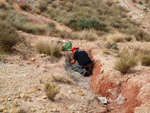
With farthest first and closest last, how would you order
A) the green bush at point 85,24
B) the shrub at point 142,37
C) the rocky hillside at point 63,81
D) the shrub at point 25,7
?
the shrub at point 25,7 < the green bush at point 85,24 < the shrub at point 142,37 < the rocky hillside at point 63,81

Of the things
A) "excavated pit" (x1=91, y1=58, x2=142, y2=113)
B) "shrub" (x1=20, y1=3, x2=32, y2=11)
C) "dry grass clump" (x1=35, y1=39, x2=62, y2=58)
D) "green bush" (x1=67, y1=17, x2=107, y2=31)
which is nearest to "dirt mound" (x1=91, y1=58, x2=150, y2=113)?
"excavated pit" (x1=91, y1=58, x2=142, y2=113)

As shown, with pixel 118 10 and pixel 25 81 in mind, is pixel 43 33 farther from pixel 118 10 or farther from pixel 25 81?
pixel 118 10

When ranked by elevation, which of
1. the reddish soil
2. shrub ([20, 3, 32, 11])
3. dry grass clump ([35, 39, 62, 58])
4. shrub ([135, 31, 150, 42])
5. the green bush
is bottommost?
the green bush

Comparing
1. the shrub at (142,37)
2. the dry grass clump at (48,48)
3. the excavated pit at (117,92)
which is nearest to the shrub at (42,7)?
the shrub at (142,37)

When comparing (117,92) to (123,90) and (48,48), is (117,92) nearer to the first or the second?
(123,90)

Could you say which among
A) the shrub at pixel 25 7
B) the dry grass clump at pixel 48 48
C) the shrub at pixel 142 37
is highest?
the dry grass clump at pixel 48 48

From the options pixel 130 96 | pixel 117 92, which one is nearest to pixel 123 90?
pixel 117 92

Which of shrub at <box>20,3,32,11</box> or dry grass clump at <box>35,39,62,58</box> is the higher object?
dry grass clump at <box>35,39,62,58</box>

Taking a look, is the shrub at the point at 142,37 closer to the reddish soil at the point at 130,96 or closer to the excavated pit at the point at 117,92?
the excavated pit at the point at 117,92

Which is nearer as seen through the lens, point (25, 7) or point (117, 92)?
point (117, 92)

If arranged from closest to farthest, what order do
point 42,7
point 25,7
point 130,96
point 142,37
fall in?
point 130,96, point 142,37, point 25,7, point 42,7

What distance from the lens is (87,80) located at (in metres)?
6.77

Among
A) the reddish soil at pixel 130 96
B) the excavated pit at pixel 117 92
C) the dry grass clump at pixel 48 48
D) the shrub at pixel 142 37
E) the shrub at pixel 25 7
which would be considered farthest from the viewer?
the shrub at pixel 25 7

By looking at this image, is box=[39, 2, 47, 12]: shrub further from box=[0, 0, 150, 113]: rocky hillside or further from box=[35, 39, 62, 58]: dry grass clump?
box=[35, 39, 62, 58]: dry grass clump
